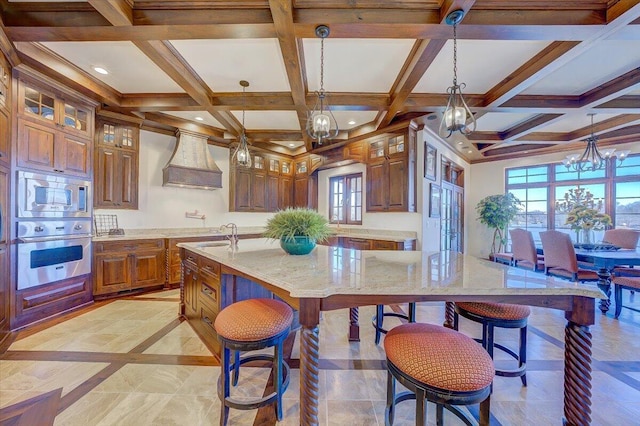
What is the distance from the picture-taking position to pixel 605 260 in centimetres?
297

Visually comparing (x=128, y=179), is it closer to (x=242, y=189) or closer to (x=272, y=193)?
(x=242, y=189)

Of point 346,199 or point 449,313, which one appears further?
point 346,199

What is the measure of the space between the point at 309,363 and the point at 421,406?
0.54 metres

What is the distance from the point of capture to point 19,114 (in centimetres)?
272

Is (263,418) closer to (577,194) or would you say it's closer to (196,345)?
(196,345)

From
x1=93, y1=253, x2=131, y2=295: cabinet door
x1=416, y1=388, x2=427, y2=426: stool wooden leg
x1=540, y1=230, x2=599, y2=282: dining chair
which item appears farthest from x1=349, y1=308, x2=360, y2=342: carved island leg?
x1=93, y1=253, x2=131, y2=295: cabinet door

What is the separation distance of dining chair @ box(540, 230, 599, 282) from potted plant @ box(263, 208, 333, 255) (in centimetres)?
338

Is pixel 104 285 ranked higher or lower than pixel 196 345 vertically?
higher

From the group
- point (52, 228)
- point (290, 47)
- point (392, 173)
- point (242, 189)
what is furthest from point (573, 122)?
point (52, 228)

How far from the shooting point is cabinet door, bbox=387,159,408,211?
167 inches

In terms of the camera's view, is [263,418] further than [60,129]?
No

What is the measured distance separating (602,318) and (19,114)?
7309 mm

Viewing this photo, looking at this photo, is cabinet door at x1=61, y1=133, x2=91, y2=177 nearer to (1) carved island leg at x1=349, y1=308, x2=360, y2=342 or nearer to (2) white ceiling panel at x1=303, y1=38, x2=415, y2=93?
(2) white ceiling panel at x1=303, y1=38, x2=415, y2=93

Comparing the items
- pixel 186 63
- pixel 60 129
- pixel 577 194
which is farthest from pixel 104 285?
pixel 577 194
